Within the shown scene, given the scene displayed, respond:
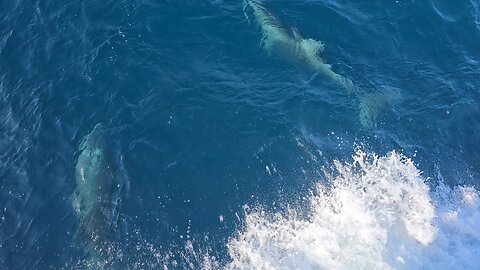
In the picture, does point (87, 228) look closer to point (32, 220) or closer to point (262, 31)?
point (32, 220)

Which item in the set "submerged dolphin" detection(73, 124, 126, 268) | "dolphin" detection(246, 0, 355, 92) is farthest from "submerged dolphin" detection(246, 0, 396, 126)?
"submerged dolphin" detection(73, 124, 126, 268)

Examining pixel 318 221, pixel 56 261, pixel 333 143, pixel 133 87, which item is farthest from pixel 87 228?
pixel 333 143

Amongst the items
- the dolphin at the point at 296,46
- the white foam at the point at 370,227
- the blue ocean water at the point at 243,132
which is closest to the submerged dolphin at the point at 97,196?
the blue ocean water at the point at 243,132

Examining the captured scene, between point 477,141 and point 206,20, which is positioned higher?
point 206,20

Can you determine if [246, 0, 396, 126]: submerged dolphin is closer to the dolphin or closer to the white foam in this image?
the dolphin

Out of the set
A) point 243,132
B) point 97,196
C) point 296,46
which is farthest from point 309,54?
point 97,196

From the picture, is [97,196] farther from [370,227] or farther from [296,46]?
[296,46]
